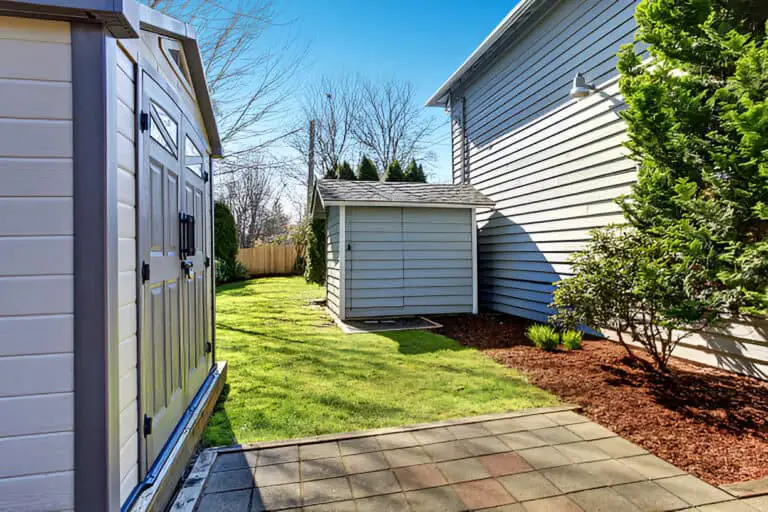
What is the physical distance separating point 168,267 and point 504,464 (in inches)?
86.9

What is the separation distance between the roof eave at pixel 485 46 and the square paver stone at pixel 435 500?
670 centimetres

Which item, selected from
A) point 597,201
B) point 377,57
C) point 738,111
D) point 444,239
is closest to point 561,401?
point 738,111

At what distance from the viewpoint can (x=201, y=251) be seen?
3297mm

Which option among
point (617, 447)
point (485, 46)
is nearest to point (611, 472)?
point (617, 447)

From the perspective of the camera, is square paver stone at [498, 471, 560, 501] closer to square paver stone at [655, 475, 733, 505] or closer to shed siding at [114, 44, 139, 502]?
square paver stone at [655, 475, 733, 505]

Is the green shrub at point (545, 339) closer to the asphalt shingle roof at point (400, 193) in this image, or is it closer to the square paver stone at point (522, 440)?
the square paver stone at point (522, 440)

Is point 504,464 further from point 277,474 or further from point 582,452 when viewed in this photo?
point 277,474

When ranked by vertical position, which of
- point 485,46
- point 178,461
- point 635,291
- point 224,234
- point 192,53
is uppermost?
point 485,46

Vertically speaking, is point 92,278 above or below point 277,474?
above

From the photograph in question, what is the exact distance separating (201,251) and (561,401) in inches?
124

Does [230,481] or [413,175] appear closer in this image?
[230,481]

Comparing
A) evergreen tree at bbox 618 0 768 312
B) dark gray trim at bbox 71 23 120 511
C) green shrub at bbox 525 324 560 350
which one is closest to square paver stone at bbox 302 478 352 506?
dark gray trim at bbox 71 23 120 511

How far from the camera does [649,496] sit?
2025mm

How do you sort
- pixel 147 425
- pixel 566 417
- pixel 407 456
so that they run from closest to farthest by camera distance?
pixel 147 425 < pixel 407 456 < pixel 566 417
